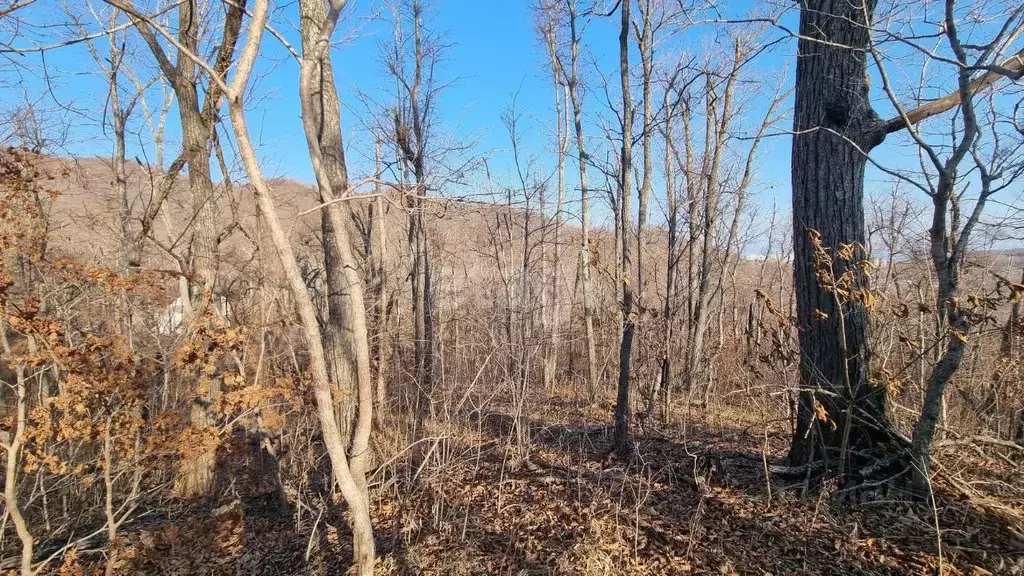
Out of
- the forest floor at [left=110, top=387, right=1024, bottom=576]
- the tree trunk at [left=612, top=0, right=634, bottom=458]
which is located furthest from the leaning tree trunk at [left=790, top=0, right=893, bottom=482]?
the tree trunk at [left=612, top=0, right=634, bottom=458]

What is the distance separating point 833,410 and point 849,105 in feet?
8.08

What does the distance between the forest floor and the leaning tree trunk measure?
513 mm

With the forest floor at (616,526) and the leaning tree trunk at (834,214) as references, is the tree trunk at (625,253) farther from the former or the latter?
the leaning tree trunk at (834,214)

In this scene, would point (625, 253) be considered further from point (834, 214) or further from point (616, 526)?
point (616, 526)

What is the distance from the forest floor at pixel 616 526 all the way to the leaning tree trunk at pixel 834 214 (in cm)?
51

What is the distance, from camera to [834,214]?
148 inches

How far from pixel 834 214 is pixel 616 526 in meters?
3.10

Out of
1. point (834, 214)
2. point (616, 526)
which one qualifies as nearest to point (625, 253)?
point (834, 214)

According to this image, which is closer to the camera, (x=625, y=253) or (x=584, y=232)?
(x=625, y=253)

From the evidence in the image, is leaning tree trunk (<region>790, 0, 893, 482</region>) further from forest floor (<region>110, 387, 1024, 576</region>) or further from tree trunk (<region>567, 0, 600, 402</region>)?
tree trunk (<region>567, 0, 600, 402</region>)

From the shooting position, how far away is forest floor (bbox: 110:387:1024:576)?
308 cm

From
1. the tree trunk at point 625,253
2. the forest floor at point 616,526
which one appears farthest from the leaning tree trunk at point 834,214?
the tree trunk at point 625,253

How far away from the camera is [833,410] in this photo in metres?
3.74

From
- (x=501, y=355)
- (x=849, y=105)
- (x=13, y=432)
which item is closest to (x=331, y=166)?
(x=501, y=355)
